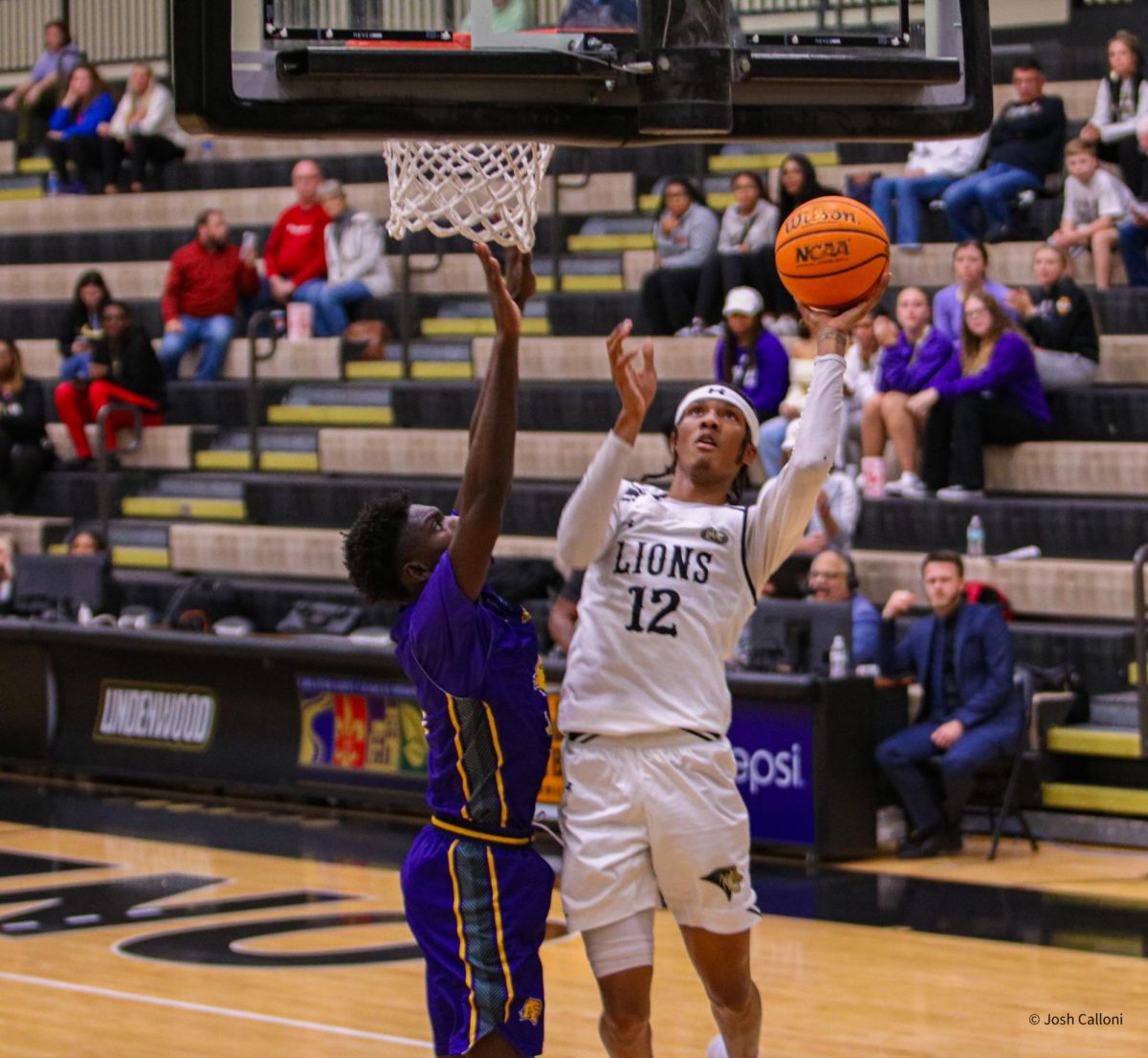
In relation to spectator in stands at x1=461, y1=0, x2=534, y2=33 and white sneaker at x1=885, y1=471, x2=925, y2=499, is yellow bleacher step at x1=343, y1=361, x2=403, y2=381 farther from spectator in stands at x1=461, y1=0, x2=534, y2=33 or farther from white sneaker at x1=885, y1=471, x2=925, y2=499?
spectator in stands at x1=461, y1=0, x2=534, y2=33

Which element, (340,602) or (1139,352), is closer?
(1139,352)

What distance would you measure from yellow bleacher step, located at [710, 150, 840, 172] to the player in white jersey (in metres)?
10.1

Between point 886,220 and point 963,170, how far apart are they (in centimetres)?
57

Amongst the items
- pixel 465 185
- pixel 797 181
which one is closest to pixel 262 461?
pixel 797 181

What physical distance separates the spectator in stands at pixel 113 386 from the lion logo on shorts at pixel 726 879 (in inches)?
432

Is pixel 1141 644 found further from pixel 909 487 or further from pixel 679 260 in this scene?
pixel 679 260

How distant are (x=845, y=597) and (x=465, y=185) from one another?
17.9ft

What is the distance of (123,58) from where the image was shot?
2170 cm

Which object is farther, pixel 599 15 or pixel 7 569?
pixel 7 569

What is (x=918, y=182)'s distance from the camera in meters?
13.5

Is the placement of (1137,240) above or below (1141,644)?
above

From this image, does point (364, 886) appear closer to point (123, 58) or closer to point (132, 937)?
point (132, 937)

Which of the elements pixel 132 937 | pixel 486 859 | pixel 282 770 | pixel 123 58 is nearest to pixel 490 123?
pixel 486 859

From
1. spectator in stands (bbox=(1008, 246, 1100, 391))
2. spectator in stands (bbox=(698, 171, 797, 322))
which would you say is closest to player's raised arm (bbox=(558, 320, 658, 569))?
spectator in stands (bbox=(1008, 246, 1100, 391))
